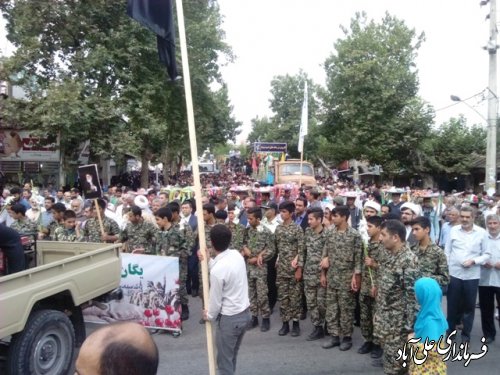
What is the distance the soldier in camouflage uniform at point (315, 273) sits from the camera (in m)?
5.91

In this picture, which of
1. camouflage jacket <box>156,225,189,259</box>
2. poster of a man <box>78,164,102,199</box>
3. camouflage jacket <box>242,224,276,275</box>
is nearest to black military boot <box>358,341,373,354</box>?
camouflage jacket <box>242,224,276,275</box>

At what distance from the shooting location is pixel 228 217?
7609mm

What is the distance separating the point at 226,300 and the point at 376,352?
95.1 inches

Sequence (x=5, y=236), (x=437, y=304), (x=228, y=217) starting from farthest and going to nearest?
(x=228, y=217) → (x=5, y=236) → (x=437, y=304)

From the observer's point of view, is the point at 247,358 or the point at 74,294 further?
the point at 247,358

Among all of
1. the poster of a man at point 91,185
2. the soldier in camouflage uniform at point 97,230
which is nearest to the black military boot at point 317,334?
the soldier in camouflage uniform at point 97,230

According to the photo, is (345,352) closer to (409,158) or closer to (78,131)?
(78,131)

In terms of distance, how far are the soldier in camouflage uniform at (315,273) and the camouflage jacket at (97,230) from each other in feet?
10.0

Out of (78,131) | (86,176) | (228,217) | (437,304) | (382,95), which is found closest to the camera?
(437,304)

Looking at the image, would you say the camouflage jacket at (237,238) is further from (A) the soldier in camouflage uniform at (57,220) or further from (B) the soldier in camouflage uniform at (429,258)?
(A) the soldier in camouflage uniform at (57,220)

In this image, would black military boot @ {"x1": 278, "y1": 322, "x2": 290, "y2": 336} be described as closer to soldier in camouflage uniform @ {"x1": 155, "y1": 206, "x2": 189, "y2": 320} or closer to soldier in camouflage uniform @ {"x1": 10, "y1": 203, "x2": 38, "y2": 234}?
soldier in camouflage uniform @ {"x1": 155, "y1": 206, "x2": 189, "y2": 320}

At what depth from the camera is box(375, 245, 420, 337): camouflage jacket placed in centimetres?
409

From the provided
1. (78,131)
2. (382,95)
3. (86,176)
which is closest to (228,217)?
(86,176)

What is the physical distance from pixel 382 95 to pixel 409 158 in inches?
162
